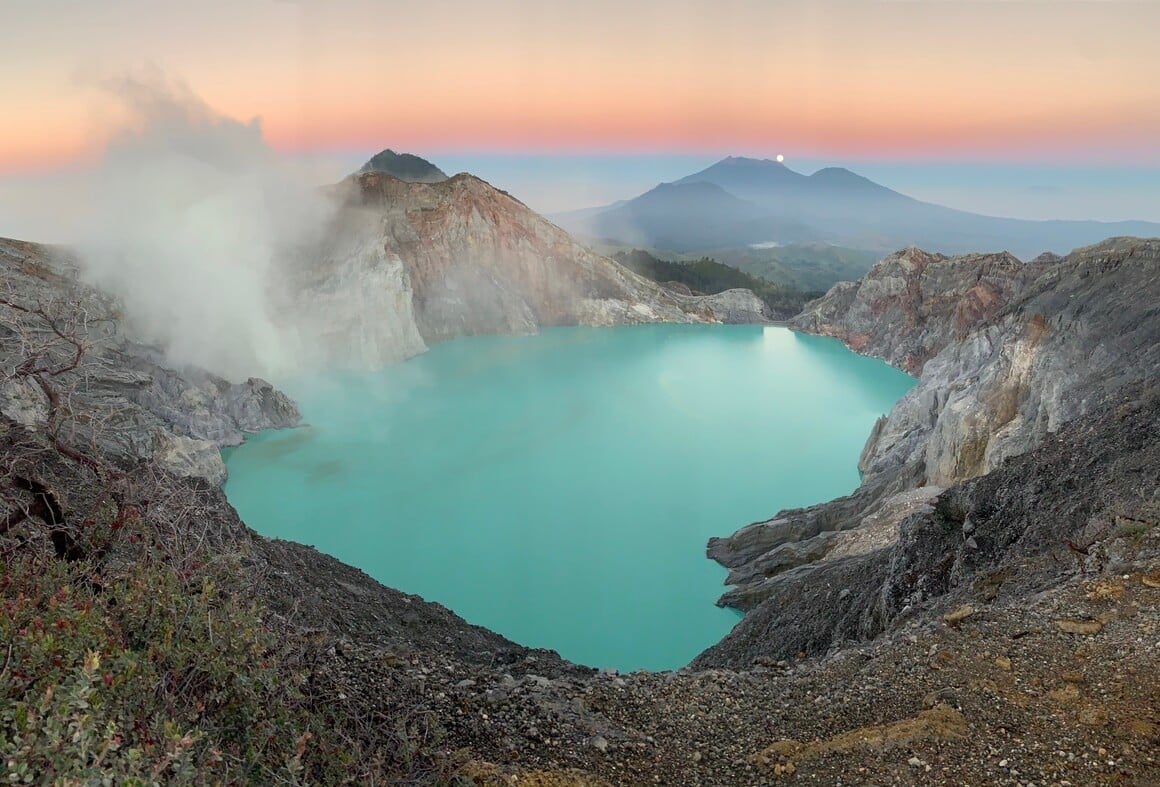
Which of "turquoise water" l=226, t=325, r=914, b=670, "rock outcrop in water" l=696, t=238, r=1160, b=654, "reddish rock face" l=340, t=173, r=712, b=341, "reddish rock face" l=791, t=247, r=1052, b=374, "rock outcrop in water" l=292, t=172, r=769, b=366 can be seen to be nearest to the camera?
"rock outcrop in water" l=696, t=238, r=1160, b=654

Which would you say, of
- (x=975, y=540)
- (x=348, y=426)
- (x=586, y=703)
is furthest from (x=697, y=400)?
(x=586, y=703)

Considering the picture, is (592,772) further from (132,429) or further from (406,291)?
(406,291)

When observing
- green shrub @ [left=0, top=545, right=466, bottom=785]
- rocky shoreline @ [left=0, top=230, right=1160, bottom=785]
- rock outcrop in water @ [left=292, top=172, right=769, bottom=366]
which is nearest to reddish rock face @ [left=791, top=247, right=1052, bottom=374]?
rock outcrop in water @ [left=292, top=172, right=769, bottom=366]

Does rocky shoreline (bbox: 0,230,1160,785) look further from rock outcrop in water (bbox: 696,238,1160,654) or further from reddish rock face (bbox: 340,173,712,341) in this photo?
reddish rock face (bbox: 340,173,712,341)

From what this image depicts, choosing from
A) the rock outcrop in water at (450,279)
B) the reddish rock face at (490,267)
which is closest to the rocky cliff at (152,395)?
the rock outcrop in water at (450,279)

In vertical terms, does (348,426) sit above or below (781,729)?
above
